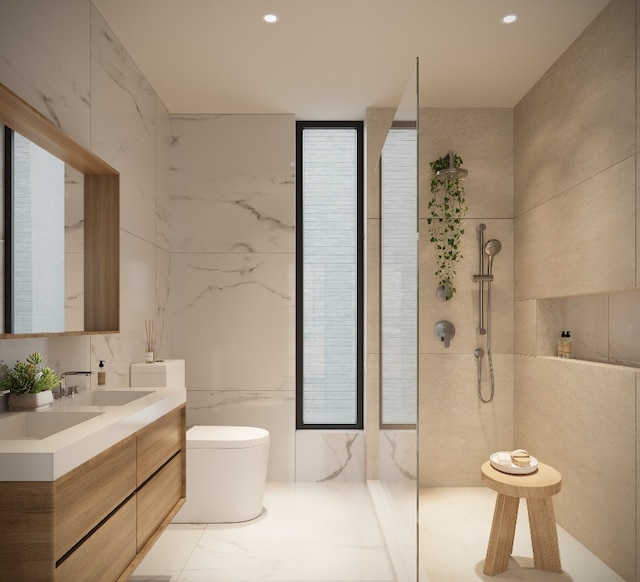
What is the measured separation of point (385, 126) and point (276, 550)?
108 inches

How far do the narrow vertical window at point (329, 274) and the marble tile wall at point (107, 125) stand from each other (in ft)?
3.19

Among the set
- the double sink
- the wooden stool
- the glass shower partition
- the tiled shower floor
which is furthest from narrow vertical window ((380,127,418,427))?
the double sink

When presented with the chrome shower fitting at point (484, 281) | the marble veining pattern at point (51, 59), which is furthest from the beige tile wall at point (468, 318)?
the marble veining pattern at point (51, 59)

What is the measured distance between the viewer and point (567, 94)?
2994mm

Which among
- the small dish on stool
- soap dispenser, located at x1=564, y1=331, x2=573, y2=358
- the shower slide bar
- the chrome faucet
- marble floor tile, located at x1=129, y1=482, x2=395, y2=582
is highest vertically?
the shower slide bar

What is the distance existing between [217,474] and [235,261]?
4.84 feet

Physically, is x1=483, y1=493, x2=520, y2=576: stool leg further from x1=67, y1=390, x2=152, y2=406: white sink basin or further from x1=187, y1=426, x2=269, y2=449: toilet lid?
x1=67, y1=390, x2=152, y2=406: white sink basin

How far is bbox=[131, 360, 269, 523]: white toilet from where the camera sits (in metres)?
3.07

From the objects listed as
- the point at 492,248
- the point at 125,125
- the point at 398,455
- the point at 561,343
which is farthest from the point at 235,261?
the point at 561,343

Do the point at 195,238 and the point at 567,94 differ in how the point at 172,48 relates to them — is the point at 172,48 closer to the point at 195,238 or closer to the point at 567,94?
the point at 195,238

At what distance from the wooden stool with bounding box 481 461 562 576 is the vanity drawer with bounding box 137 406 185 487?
143cm

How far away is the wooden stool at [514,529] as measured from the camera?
252 cm

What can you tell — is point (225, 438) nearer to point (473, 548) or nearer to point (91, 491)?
point (473, 548)

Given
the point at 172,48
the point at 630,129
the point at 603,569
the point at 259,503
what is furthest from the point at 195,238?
the point at 603,569
